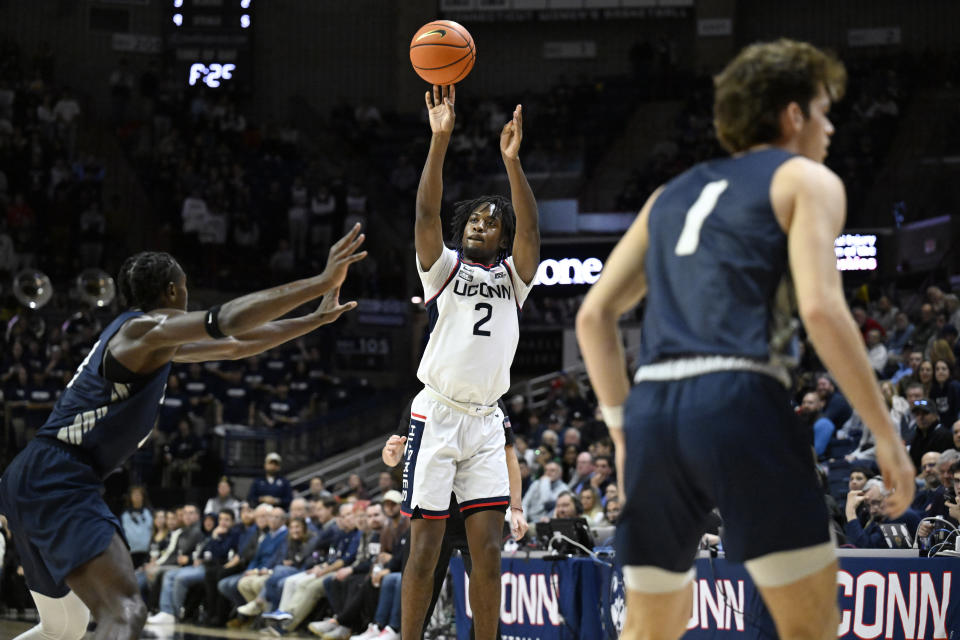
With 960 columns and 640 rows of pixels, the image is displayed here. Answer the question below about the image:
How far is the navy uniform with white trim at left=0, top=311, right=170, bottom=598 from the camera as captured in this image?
173 inches

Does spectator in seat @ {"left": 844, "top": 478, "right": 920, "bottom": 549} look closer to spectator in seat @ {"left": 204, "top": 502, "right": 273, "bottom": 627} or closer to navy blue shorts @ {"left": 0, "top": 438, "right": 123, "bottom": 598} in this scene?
navy blue shorts @ {"left": 0, "top": 438, "right": 123, "bottom": 598}

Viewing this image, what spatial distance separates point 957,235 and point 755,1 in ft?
29.8

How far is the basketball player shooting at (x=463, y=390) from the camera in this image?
5371 mm

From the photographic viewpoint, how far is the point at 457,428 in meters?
5.52

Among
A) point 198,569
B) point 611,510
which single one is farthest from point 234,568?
point 611,510

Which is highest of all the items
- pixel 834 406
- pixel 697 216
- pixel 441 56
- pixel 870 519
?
pixel 441 56

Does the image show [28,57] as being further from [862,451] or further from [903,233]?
[862,451]

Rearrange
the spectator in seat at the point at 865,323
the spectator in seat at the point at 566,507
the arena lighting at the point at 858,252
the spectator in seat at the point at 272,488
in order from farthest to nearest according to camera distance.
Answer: the arena lighting at the point at 858,252 → the spectator in seat at the point at 272,488 → the spectator in seat at the point at 865,323 → the spectator in seat at the point at 566,507

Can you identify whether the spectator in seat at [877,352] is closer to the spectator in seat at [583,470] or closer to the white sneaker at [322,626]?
the spectator in seat at [583,470]

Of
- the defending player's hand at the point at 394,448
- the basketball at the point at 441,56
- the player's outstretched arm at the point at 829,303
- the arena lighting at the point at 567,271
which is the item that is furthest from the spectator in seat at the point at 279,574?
the player's outstretched arm at the point at 829,303

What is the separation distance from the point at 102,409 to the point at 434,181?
1.75m

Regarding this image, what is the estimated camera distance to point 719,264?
283cm

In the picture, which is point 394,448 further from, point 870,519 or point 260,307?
point 870,519

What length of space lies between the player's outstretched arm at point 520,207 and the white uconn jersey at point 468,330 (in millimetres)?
125
